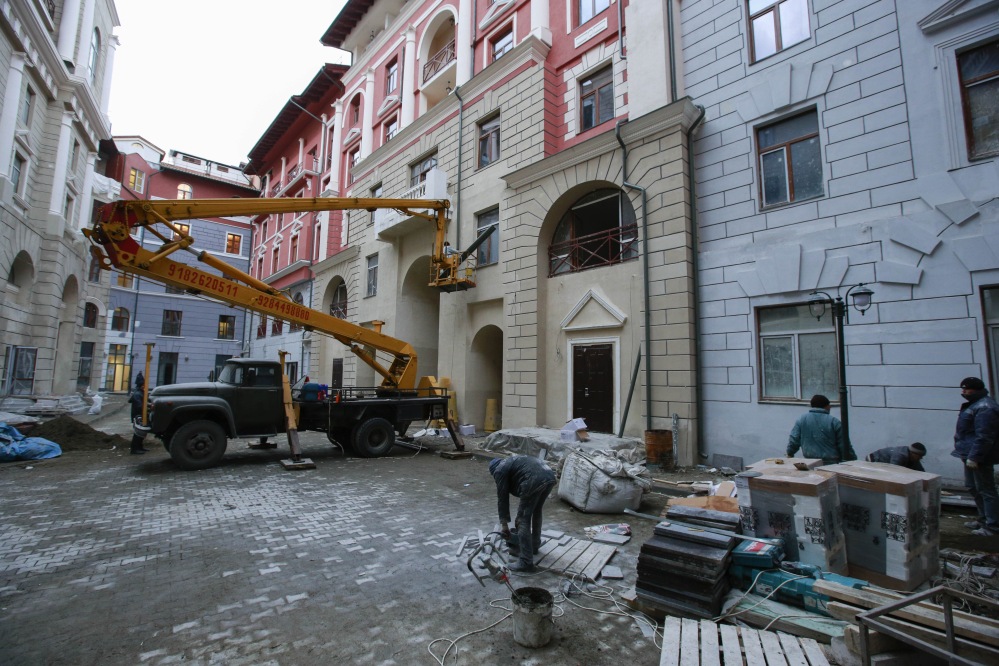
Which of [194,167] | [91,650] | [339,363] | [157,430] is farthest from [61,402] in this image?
[194,167]

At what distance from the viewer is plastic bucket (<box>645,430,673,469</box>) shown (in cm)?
930

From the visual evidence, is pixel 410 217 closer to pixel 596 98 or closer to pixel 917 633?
pixel 596 98

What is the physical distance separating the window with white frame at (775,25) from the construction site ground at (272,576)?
8.73 m

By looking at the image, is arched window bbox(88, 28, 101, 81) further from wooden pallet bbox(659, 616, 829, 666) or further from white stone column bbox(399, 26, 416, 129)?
wooden pallet bbox(659, 616, 829, 666)

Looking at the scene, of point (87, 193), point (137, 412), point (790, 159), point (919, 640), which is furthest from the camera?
point (87, 193)

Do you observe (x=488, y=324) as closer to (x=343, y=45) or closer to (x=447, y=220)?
(x=447, y=220)

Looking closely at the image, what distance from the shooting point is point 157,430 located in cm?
869

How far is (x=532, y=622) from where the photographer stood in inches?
128

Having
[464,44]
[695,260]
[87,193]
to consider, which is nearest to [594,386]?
[695,260]

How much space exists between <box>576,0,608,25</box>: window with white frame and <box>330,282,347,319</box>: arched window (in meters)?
14.9

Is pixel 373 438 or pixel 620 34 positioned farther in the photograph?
pixel 620 34

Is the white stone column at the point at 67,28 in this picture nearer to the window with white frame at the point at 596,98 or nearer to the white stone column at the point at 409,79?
the white stone column at the point at 409,79

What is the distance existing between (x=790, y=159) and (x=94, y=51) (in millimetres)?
25943

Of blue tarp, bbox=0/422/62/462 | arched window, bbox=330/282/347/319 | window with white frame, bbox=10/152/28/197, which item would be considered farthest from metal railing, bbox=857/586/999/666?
arched window, bbox=330/282/347/319
